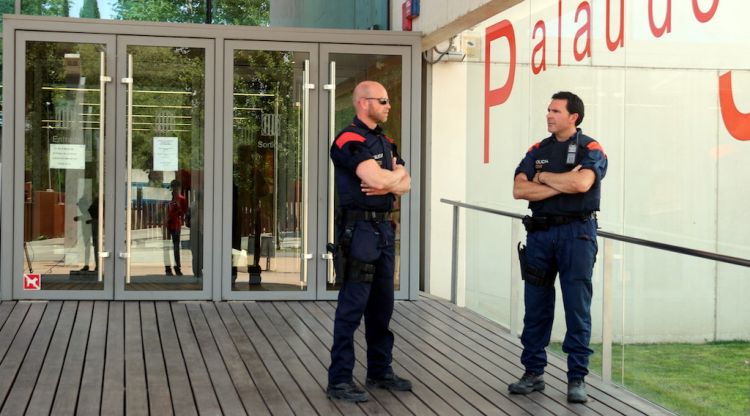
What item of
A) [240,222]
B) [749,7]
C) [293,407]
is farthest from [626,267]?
[240,222]

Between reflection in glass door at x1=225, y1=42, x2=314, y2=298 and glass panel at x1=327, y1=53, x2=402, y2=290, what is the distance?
25 centimetres

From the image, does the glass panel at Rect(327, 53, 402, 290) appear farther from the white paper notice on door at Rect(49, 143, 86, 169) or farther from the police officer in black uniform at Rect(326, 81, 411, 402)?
the police officer in black uniform at Rect(326, 81, 411, 402)

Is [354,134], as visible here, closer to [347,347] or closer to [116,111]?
[347,347]

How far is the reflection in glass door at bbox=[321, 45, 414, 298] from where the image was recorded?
324 inches

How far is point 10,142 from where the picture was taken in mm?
7992

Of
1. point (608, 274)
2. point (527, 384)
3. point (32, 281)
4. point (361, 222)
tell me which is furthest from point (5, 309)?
point (608, 274)

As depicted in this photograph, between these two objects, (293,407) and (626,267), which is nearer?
(293,407)

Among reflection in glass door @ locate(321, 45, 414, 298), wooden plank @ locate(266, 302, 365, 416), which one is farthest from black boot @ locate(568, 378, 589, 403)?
reflection in glass door @ locate(321, 45, 414, 298)

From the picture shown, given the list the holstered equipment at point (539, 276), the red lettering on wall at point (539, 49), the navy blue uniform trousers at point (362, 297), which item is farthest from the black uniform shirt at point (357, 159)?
the red lettering on wall at point (539, 49)

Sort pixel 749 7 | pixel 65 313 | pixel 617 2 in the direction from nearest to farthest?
pixel 749 7 → pixel 617 2 → pixel 65 313

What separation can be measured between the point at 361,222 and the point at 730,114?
6.09ft

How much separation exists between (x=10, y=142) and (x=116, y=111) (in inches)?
34.0

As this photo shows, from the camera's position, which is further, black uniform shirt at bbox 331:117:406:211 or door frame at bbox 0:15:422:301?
door frame at bbox 0:15:422:301

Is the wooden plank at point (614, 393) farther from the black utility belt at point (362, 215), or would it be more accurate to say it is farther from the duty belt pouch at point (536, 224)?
the black utility belt at point (362, 215)
